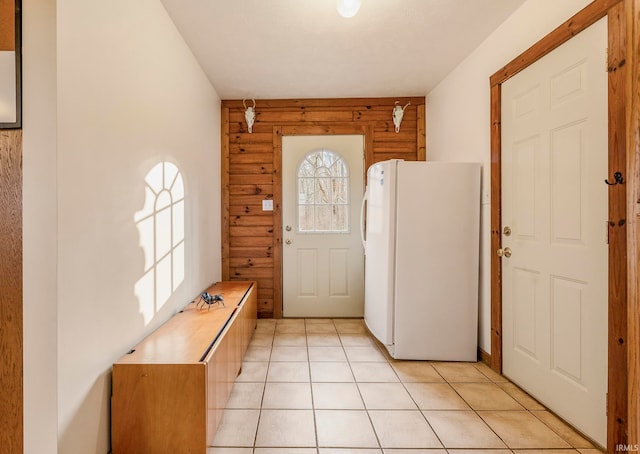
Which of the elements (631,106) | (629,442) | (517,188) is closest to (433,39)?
(517,188)

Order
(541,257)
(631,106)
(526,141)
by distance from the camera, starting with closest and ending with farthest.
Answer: (631,106), (541,257), (526,141)

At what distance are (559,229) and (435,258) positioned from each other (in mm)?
898

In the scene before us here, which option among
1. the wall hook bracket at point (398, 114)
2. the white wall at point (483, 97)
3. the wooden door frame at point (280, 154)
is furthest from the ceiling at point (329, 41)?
the wooden door frame at point (280, 154)

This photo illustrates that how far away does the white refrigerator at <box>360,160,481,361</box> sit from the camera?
2537 millimetres

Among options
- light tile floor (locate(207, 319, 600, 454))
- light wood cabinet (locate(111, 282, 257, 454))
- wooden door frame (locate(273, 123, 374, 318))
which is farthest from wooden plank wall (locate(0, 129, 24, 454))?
wooden door frame (locate(273, 123, 374, 318))

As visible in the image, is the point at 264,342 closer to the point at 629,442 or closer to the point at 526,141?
the point at 629,442

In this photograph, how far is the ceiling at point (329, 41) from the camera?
6.82 ft

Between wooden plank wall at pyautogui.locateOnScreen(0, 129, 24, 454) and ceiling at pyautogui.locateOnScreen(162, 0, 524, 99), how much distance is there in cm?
144

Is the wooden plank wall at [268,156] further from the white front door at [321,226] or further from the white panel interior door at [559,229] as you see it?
the white panel interior door at [559,229]

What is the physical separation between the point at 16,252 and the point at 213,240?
2.16 m

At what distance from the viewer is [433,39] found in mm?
2479

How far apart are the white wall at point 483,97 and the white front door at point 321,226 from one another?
3.10 feet

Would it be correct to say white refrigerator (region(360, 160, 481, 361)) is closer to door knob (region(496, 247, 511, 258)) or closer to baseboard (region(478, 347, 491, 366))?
baseboard (region(478, 347, 491, 366))

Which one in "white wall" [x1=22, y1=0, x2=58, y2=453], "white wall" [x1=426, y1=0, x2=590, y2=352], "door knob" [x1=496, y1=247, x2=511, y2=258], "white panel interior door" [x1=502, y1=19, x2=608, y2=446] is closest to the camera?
"white wall" [x1=22, y1=0, x2=58, y2=453]
